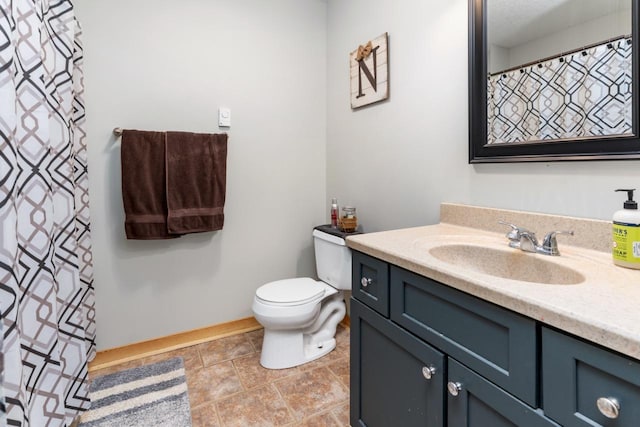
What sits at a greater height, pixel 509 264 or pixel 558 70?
pixel 558 70

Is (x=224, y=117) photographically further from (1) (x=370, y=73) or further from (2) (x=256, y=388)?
(2) (x=256, y=388)

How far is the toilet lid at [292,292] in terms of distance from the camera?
1.68 metres

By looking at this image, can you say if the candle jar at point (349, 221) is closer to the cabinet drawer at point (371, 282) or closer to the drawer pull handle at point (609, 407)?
the cabinet drawer at point (371, 282)

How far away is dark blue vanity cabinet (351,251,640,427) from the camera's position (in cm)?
56

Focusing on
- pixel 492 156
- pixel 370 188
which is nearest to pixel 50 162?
pixel 370 188

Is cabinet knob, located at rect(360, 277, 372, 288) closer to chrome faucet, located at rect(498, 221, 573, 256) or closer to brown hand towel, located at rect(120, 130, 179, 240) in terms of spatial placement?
chrome faucet, located at rect(498, 221, 573, 256)

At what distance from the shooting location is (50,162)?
113 cm

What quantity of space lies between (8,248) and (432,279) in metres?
1.07

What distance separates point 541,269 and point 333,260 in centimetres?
110

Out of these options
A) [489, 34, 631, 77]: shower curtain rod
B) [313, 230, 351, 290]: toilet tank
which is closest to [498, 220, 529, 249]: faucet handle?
[489, 34, 631, 77]: shower curtain rod

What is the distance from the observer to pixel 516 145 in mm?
1165

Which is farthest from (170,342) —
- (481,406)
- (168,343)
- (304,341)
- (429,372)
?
(481,406)

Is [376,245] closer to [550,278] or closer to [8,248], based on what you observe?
[550,278]

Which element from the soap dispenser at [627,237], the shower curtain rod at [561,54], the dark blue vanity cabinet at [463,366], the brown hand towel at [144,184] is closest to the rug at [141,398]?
the brown hand towel at [144,184]
